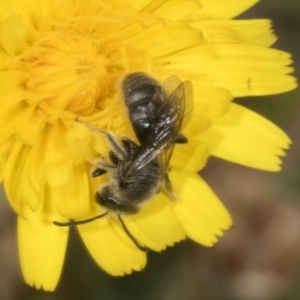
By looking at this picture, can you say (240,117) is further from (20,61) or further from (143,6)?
(20,61)

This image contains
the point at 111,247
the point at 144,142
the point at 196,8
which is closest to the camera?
the point at 144,142

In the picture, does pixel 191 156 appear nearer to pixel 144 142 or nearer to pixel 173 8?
pixel 144 142

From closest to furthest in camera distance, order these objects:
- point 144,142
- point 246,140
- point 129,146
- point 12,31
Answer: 1. point 12,31
2. point 144,142
3. point 129,146
4. point 246,140

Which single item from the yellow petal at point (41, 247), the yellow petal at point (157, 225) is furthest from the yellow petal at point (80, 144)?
the yellow petal at point (157, 225)

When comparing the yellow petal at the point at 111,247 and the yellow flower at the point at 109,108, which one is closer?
the yellow flower at the point at 109,108

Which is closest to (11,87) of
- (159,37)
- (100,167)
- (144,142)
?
(100,167)

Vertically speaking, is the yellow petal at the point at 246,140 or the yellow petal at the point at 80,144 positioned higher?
the yellow petal at the point at 80,144

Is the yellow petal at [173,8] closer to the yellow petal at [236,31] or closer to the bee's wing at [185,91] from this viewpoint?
the yellow petal at [236,31]

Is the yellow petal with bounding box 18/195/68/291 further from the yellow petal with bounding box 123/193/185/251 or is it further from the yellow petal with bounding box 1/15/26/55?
the yellow petal with bounding box 1/15/26/55
